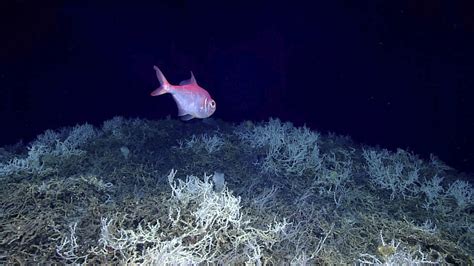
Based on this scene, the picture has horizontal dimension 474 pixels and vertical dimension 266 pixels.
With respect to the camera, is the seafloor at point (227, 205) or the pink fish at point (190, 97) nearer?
the seafloor at point (227, 205)

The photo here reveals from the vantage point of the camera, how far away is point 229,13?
1410 centimetres

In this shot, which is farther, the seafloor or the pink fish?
the pink fish

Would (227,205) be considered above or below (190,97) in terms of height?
below

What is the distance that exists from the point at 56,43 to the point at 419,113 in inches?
607

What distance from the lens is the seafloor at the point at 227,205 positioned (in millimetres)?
3438

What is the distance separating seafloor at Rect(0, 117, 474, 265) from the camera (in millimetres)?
3438

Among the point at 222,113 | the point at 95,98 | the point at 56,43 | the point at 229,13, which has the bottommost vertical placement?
the point at 222,113

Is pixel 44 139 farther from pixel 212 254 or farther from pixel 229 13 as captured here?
pixel 229 13

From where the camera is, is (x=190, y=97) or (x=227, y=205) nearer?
(x=227, y=205)

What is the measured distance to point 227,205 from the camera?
3.75 m

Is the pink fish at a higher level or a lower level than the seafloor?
higher

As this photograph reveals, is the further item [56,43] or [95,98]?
[95,98]

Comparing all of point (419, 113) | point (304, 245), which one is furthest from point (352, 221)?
point (419, 113)

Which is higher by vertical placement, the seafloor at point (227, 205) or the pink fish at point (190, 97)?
the pink fish at point (190, 97)
